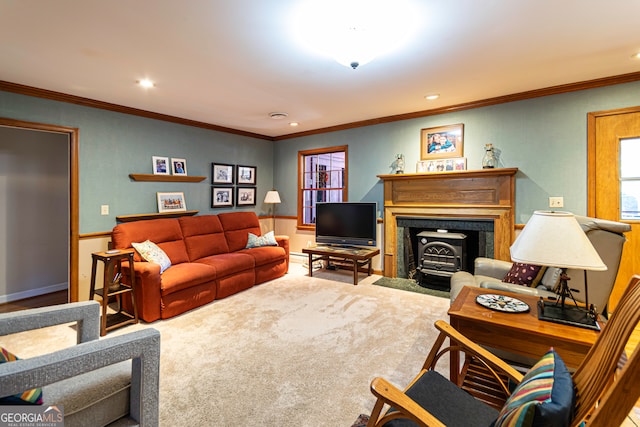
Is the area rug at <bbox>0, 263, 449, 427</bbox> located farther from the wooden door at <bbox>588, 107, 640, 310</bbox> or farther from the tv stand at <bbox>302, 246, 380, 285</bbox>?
the wooden door at <bbox>588, 107, 640, 310</bbox>

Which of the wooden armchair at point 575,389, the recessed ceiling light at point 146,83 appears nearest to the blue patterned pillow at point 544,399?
the wooden armchair at point 575,389

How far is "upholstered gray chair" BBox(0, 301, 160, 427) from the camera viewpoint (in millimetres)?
1108

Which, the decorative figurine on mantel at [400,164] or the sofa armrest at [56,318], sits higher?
the decorative figurine on mantel at [400,164]

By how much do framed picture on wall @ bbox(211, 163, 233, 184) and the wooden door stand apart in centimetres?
500

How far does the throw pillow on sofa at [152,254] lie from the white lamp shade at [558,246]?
133 inches

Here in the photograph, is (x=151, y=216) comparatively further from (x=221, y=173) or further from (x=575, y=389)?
(x=575, y=389)

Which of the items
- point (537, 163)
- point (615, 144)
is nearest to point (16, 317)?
point (537, 163)

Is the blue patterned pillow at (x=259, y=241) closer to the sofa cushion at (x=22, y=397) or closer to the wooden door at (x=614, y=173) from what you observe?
the sofa cushion at (x=22, y=397)

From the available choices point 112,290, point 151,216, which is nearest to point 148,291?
point 112,290

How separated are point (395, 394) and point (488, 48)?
8.94ft

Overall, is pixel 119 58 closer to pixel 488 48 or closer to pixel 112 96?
pixel 112 96

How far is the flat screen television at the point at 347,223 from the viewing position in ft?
15.6

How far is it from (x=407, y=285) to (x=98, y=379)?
3748 millimetres

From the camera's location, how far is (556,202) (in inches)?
142
